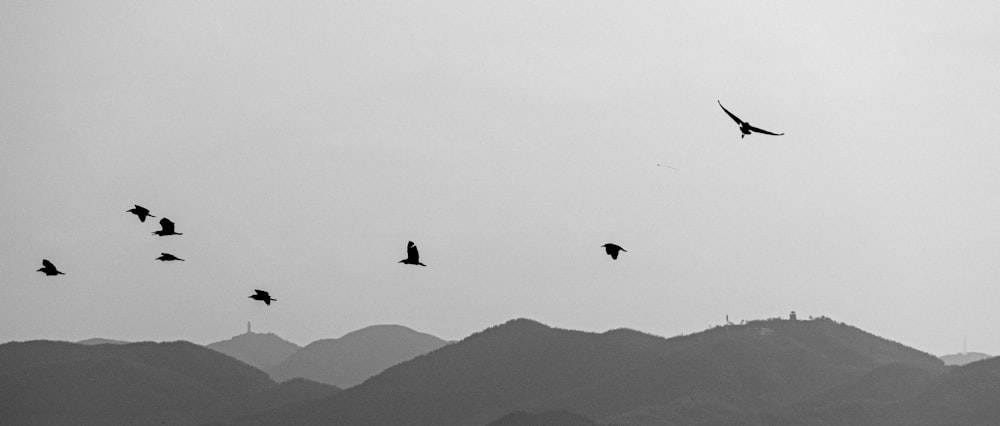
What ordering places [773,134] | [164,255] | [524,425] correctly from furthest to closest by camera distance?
Result: [524,425] < [164,255] < [773,134]

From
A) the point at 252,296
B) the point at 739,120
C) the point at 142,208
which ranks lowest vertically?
the point at 252,296

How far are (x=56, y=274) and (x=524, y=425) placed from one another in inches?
5962

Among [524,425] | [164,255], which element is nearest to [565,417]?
[524,425]

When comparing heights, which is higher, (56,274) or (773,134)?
(773,134)

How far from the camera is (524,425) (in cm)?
19650

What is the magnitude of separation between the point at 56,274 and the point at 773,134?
25871mm

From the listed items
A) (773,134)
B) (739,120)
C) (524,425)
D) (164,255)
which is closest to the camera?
(773,134)

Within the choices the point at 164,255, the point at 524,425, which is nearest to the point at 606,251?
the point at 164,255

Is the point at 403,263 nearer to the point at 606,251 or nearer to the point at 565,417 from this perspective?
the point at 606,251

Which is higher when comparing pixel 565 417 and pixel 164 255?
pixel 565 417

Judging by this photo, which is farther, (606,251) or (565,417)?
(565,417)

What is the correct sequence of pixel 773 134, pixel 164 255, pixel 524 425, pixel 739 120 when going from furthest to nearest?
pixel 524 425 < pixel 164 255 < pixel 739 120 < pixel 773 134

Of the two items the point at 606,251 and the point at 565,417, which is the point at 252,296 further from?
the point at 565,417

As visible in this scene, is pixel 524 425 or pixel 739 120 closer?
pixel 739 120
